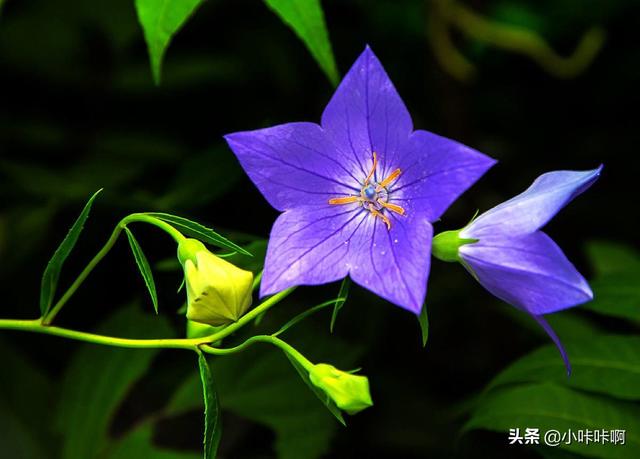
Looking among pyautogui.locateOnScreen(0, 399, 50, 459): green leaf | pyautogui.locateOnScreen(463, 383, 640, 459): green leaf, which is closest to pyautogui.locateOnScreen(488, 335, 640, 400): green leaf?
pyautogui.locateOnScreen(463, 383, 640, 459): green leaf

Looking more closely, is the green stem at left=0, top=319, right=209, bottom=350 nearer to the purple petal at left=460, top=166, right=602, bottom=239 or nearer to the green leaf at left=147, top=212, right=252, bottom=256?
the green leaf at left=147, top=212, right=252, bottom=256

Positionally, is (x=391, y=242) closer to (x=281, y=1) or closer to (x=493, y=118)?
(x=281, y=1)

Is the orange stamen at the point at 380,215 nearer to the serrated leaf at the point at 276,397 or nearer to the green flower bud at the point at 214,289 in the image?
the green flower bud at the point at 214,289

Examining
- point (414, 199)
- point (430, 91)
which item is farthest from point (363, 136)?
point (430, 91)

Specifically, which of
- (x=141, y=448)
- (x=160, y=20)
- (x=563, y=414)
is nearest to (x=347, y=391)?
(x=563, y=414)

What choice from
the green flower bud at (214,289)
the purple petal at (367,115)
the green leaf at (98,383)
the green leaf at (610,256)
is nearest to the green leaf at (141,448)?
the green leaf at (98,383)

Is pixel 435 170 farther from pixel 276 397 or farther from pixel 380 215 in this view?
pixel 276 397
